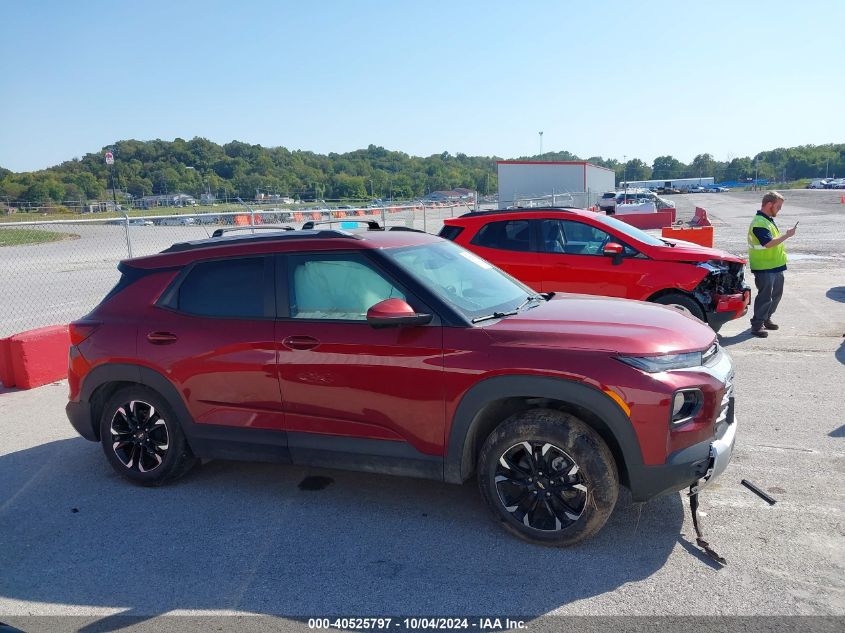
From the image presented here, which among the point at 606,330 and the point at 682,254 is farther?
the point at 682,254

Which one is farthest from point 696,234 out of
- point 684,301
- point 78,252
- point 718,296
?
point 78,252

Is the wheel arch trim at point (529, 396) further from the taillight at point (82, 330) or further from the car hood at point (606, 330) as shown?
the taillight at point (82, 330)

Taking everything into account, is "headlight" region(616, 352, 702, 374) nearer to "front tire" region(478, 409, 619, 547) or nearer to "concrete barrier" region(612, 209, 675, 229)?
"front tire" region(478, 409, 619, 547)

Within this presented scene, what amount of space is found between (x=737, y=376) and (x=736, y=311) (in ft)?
4.76

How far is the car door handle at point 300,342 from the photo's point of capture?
14.2ft

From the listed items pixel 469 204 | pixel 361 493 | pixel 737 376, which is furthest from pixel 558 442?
pixel 469 204

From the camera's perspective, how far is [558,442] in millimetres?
3764

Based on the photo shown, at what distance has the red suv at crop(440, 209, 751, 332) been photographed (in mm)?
8250

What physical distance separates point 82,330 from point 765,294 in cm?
800

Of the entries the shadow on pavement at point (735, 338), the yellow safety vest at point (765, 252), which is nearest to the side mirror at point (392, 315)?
the shadow on pavement at point (735, 338)

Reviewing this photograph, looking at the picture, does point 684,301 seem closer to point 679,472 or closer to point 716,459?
point 716,459

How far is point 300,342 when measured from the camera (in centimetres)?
438

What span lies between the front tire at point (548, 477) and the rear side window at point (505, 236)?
5.25 m

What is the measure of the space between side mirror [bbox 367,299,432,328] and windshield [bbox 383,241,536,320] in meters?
0.29
